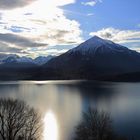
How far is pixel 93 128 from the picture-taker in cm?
5253

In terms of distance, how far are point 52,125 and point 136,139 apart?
87.9 ft

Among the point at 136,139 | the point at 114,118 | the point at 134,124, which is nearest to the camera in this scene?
the point at 136,139

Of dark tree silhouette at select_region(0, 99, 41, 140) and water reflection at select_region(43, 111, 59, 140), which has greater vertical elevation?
dark tree silhouette at select_region(0, 99, 41, 140)

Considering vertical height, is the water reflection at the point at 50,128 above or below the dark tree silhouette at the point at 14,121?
below

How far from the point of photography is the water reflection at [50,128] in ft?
243

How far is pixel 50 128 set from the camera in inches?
3282

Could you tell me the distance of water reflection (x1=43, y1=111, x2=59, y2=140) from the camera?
74.2 metres

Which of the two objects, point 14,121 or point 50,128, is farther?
point 50,128

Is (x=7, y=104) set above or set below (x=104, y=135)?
above

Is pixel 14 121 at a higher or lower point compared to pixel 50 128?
higher

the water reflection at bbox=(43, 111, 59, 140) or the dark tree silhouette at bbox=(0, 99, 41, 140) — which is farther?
the water reflection at bbox=(43, 111, 59, 140)

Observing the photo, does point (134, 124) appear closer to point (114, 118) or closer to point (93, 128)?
point (114, 118)

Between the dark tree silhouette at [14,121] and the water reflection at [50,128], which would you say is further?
the water reflection at [50,128]

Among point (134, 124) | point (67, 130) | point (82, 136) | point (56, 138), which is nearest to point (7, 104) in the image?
point (82, 136)
